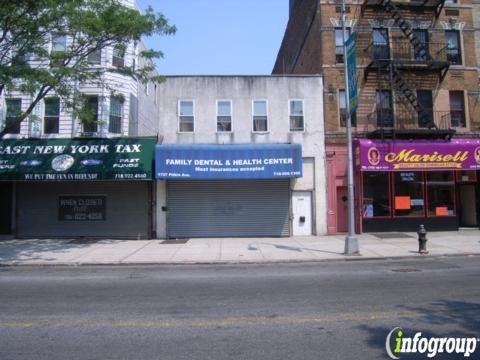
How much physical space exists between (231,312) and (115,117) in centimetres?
1535

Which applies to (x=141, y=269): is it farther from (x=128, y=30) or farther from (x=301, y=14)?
(x=301, y=14)

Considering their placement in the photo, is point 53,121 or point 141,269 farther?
point 53,121

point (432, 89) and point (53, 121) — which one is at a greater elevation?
point (432, 89)

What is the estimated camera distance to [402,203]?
20.6 metres

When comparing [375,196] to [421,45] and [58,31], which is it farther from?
[58,31]

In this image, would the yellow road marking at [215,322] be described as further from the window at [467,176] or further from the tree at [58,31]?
the window at [467,176]

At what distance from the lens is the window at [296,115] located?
20.9m

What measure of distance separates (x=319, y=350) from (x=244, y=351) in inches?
36.0

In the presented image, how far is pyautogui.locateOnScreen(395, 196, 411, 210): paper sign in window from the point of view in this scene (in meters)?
20.6

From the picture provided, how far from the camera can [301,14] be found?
2722 cm

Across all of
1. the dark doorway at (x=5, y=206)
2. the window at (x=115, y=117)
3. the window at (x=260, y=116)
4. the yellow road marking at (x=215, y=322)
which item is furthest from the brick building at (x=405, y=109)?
the dark doorway at (x=5, y=206)

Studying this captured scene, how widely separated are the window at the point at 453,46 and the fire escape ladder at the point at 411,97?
308 centimetres

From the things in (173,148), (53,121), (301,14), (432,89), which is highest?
(301,14)

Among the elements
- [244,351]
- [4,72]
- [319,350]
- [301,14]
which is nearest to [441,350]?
[319,350]
